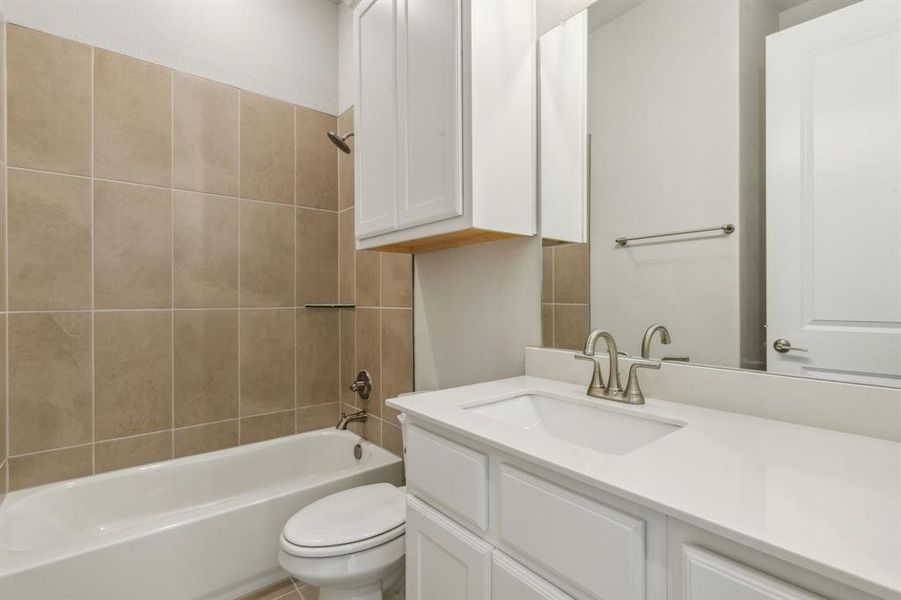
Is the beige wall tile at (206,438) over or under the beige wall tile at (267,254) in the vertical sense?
under

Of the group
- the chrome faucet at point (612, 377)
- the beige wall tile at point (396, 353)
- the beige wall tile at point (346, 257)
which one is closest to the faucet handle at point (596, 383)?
the chrome faucet at point (612, 377)

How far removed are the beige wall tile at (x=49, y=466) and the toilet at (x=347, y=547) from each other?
1.11 m

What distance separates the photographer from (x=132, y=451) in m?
1.86

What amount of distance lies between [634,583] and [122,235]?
7.30ft

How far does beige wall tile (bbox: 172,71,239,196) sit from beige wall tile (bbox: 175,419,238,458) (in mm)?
1156

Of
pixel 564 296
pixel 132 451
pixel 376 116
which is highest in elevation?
pixel 376 116

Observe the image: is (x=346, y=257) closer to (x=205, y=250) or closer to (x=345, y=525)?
(x=205, y=250)

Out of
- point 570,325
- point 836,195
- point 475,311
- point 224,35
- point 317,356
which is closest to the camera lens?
point 836,195

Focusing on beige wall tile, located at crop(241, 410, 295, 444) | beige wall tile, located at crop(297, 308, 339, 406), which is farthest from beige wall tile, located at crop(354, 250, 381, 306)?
beige wall tile, located at crop(241, 410, 295, 444)

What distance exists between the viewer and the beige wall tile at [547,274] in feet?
4.37

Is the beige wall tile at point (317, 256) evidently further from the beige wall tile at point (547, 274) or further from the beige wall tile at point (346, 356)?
the beige wall tile at point (547, 274)

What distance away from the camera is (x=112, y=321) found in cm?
182

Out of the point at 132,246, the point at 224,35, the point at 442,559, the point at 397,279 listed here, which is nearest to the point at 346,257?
the point at 397,279

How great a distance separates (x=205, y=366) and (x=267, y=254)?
64 cm
